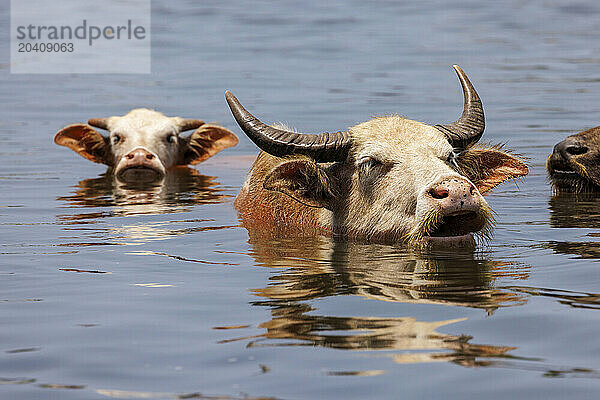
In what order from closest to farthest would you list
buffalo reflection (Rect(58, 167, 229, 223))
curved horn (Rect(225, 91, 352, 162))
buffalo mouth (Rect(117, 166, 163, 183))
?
curved horn (Rect(225, 91, 352, 162)), buffalo reflection (Rect(58, 167, 229, 223)), buffalo mouth (Rect(117, 166, 163, 183))

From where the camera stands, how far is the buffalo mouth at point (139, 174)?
14273 mm

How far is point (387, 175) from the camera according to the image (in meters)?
8.74

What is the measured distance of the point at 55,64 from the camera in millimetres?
32156

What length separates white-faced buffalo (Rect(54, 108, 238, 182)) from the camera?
49.4ft

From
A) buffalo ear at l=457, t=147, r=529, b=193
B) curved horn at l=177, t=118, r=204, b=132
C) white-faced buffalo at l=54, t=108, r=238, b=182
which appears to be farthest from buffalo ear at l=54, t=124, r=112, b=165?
buffalo ear at l=457, t=147, r=529, b=193

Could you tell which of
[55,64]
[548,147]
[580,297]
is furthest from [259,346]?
[55,64]

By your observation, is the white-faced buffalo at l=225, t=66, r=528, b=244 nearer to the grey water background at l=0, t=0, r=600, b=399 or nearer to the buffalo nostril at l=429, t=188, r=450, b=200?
the buffalo nostril at l=429, t=188, r=450, b=200

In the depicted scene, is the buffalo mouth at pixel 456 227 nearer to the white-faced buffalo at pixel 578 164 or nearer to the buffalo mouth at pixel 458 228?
the buffalo mouth at pixel 458 228

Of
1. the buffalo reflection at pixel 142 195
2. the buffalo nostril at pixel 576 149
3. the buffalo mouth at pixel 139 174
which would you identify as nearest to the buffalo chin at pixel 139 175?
the buffalo mouth at pixel 139 174

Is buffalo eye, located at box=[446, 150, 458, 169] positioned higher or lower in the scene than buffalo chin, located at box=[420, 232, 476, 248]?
higher

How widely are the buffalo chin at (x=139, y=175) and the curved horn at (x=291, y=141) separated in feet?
17.7

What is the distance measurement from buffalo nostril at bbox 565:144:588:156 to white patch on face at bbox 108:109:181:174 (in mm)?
5548

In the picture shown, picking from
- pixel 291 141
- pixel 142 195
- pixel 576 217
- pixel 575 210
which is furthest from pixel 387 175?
pixel 142 195

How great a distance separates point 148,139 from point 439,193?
7826mm
